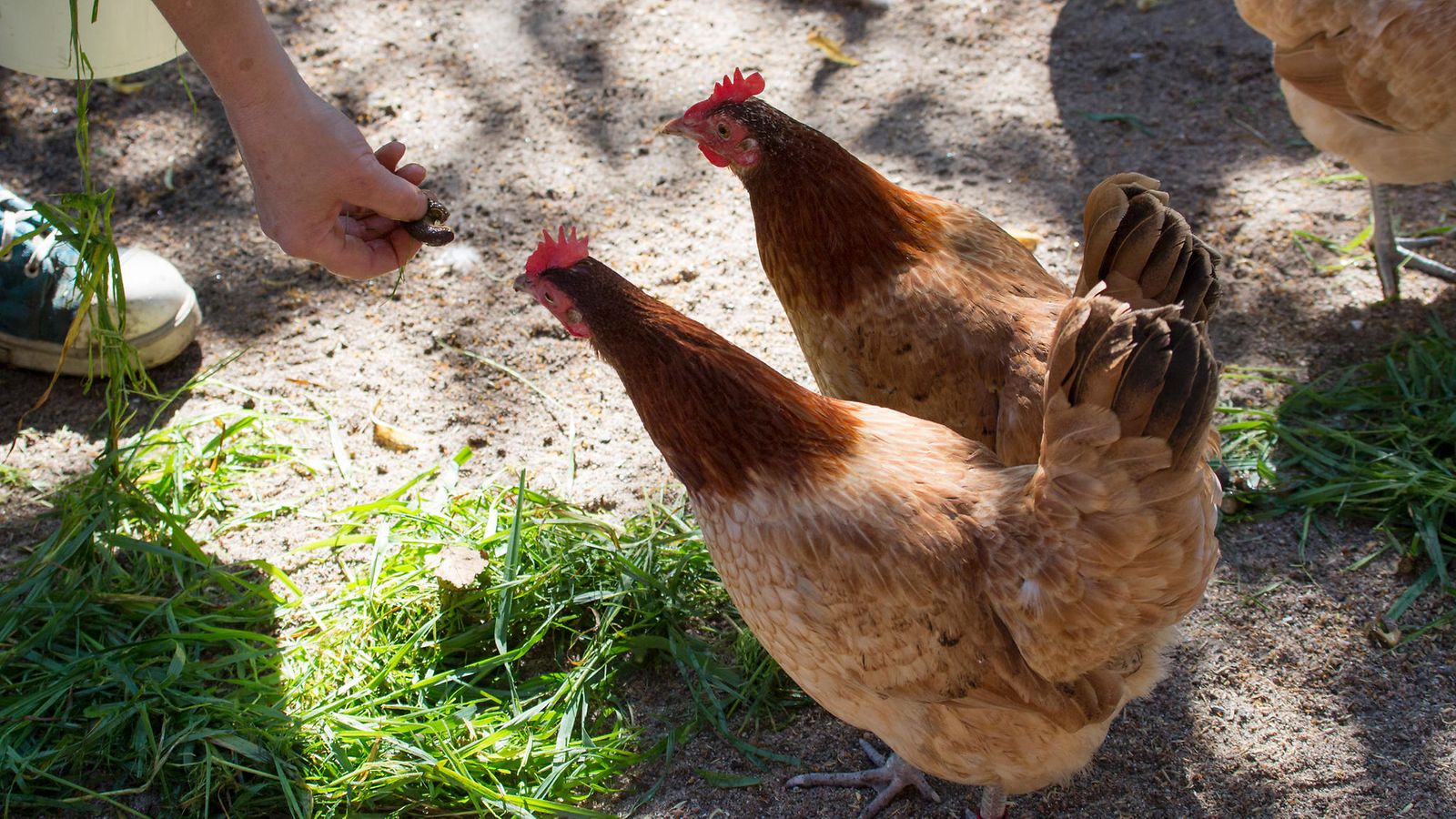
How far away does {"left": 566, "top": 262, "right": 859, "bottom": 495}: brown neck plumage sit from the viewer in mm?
2234

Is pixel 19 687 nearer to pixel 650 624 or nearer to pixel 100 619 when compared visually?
pixel 100 619

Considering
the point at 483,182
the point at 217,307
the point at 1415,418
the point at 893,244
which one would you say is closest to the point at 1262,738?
the point at 1415,418

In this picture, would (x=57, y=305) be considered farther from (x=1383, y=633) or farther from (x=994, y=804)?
(x=1383, y=633)

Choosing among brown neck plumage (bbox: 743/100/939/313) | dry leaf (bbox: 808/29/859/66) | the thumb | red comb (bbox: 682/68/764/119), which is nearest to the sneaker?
the thumb

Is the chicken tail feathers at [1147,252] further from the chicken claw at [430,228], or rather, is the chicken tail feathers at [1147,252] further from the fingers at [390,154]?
the fingers at [390,154]

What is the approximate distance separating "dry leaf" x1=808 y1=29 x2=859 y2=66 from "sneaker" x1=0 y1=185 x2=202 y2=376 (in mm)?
3014

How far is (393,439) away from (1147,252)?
2474 mm

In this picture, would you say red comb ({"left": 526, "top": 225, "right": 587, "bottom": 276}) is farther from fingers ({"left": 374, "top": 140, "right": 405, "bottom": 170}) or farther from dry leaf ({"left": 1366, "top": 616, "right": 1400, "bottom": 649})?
dry leaf ({"left": 1366, "top": 616, "right": 1400, "bottom": 649})

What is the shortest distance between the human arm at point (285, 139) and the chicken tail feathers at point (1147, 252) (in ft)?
5.35

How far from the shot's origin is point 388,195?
2365 millimetres

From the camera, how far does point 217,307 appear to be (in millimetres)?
3908

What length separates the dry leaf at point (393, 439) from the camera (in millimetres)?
3461

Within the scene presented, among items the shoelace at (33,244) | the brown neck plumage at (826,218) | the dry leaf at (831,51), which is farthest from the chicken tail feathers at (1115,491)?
the shoelace at (33,244)

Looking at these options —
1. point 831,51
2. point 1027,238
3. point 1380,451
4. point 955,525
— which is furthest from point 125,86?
point 1380,451
